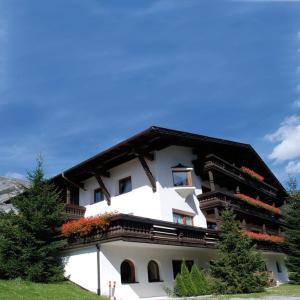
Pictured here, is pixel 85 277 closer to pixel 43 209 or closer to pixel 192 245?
pixel 43 209

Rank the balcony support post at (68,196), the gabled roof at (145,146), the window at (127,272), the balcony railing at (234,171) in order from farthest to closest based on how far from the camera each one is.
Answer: the balcony support post at (68,196)
the balcony railing at (234,171)
the gabled roof at (145,146)
the window at (127,272)

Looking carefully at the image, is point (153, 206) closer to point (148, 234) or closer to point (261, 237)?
point (148, 234)

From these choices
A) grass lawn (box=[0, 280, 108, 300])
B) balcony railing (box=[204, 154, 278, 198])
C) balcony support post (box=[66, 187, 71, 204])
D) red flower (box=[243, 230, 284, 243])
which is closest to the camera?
grass lawn (box=[0, 280, 108, 300])

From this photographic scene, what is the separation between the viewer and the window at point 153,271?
59.9 feet

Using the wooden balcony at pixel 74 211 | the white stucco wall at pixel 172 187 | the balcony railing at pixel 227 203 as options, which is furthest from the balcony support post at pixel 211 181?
the wooden balcony at pixel 74 211

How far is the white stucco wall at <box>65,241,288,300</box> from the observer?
1588cm

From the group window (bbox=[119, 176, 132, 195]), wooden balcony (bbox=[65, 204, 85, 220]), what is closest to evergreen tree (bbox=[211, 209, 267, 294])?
window (bbox=[119, 176, 132, 195])

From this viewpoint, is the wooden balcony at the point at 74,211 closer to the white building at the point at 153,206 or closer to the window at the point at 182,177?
the white building at the point at 153,206

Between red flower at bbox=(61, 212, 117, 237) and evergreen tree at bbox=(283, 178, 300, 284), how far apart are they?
15380mm

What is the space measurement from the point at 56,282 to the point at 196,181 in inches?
442

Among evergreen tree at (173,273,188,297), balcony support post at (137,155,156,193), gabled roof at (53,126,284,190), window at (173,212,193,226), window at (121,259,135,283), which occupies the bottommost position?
evergreen tree at (173,273,188,297)

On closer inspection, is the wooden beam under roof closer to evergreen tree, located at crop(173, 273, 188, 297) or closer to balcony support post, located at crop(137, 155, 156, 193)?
balcony support post, located at crop(137, 155, 156, 193)

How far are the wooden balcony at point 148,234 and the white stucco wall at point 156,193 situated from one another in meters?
1.90

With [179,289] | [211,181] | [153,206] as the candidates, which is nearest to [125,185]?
[153,206]
